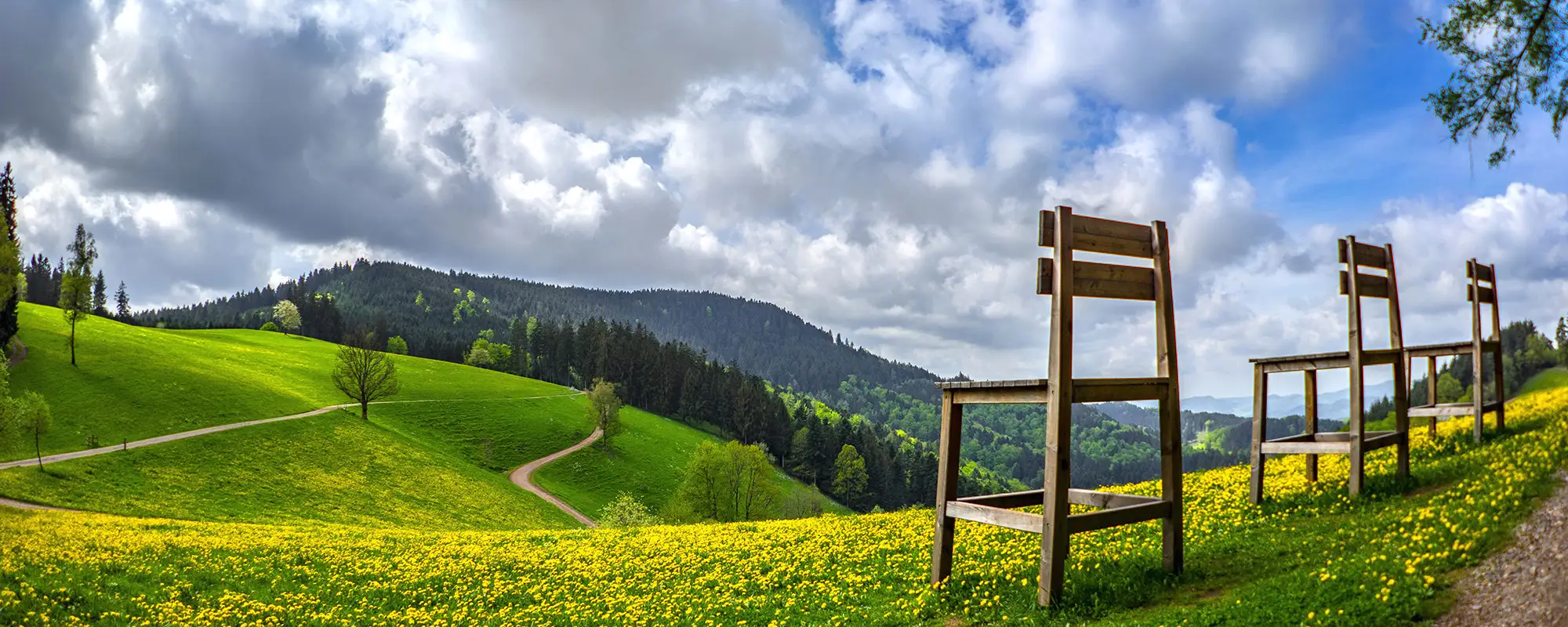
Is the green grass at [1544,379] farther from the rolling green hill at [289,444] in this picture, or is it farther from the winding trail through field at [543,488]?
the winding trail through field at [543,488]

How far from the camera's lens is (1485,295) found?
1528 centimetres

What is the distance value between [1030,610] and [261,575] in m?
22.7

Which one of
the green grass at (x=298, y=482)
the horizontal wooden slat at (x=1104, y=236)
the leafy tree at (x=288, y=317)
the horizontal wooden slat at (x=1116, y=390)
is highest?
the leafy tree at (x=288, y=317)

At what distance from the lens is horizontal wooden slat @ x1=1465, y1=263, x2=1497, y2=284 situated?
14.9m

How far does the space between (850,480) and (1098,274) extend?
398ft

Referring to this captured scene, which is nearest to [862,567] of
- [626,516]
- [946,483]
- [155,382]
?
[946,483]

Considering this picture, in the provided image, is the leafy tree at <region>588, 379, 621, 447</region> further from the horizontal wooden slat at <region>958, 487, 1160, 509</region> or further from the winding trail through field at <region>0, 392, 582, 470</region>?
the horizontal wooden slat at <region>958, 487, 1160, 509</region>

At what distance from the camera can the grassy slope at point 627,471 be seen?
83.1 m

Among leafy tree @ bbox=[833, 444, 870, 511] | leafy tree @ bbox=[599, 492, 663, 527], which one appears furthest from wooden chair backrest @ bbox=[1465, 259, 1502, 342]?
leafy tree @ bbox=[833, 444, 870, 511]

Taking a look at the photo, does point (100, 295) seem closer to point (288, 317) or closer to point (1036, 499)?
point (288, 317)

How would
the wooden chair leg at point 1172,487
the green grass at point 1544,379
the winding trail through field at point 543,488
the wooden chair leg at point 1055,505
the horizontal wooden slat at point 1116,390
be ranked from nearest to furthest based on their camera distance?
the wooden chair leg at point 1055,505 < the horizontal wooden slat at point 1116,390 < the wooden chair leg at point 1172,487 < the winding trail through field at point 543,488 < the green grass at point 1544,379

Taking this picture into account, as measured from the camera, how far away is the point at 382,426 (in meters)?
80.4

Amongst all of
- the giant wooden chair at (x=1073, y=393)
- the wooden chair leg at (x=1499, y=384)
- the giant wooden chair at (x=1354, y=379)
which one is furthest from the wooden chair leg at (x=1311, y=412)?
the giant wooden chair at (x=1073, y=393)

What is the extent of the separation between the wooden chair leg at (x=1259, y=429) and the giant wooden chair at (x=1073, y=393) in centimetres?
449
